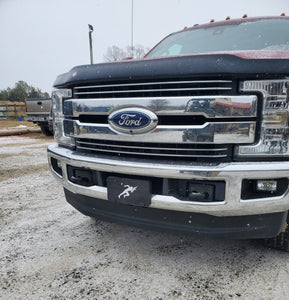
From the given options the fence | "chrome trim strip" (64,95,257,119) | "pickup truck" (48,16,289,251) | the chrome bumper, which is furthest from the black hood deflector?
the fence

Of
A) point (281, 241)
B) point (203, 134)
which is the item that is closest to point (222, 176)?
point (203, 134)

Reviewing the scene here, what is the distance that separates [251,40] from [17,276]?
2.87 m

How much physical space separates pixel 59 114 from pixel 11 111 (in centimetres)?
2482

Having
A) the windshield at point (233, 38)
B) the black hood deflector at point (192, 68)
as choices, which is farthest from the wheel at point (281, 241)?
the windshield at point (233, 38)

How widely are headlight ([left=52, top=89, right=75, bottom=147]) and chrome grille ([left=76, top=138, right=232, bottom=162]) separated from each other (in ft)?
1.02

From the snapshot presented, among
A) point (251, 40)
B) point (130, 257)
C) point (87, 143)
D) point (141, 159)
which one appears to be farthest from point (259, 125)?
point (251, 40)

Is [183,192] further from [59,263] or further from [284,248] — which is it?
[59,263]

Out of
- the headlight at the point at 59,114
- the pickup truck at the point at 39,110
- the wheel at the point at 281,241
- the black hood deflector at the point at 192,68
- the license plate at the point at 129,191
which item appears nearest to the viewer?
the black hood deflector at the point at 192,68

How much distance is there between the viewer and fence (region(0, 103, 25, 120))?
920 inches

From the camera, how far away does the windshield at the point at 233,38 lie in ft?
8.13

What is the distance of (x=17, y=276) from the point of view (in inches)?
69.2

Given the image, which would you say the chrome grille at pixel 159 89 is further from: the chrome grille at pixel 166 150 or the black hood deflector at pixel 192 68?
the chrome grille at pixel 166 150

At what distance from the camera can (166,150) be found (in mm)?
1611

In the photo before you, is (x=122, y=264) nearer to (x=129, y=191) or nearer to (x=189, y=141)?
(x=129, y=191)
